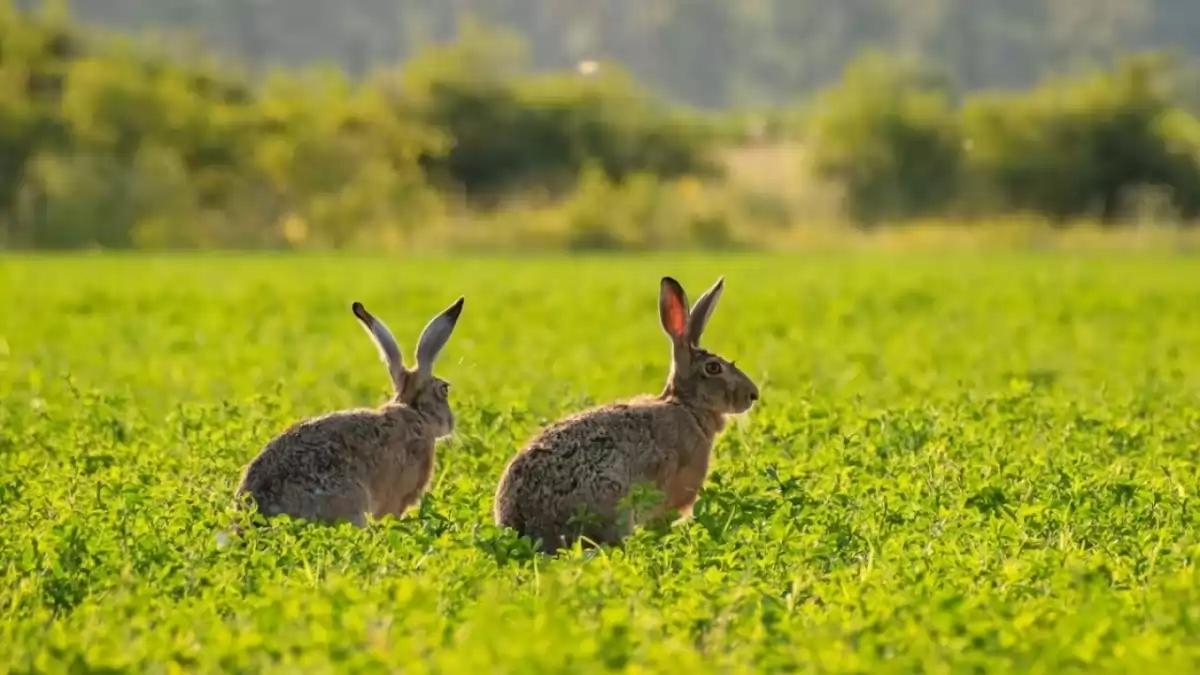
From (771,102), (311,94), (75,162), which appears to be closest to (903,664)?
(75,162)

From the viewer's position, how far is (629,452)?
328 inches

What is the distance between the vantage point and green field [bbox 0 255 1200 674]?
574cm

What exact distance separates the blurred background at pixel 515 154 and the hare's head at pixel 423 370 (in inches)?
1753

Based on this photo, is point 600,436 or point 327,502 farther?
point 600,436

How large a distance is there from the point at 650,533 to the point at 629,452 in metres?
0.85

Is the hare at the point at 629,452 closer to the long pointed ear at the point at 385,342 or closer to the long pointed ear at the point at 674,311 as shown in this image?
the long pointed ear at the point at 674,311

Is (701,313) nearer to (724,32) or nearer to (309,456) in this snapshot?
(309,456)

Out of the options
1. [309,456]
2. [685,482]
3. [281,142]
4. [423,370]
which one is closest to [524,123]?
[281,142]

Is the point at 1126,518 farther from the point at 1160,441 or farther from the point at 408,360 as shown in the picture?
the point at 408,360

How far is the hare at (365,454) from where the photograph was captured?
7934 millimetres

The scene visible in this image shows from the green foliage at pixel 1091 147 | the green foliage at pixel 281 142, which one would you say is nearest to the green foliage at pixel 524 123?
the green foliage at pixel 281 142

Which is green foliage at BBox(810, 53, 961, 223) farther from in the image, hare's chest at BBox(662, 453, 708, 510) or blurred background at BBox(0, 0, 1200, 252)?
hare's chest at BBox(662, 453, 708, 510)

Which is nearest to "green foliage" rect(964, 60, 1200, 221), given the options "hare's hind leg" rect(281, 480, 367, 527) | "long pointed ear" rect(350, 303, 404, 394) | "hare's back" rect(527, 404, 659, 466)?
"long pointed ear" rect(350, 303, 404, 394)

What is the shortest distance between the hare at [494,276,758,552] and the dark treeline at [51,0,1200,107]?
142 m
